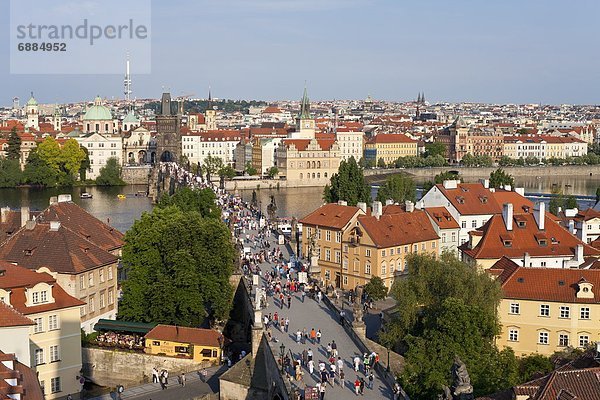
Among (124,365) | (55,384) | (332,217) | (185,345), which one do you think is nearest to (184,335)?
(185,345)

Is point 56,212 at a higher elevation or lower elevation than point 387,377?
higher

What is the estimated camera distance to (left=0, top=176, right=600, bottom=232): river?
68.9m

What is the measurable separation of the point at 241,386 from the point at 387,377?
507cm

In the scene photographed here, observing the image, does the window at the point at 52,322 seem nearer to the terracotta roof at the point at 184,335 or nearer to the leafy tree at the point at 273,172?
the terracotta roof at the point at 184,335

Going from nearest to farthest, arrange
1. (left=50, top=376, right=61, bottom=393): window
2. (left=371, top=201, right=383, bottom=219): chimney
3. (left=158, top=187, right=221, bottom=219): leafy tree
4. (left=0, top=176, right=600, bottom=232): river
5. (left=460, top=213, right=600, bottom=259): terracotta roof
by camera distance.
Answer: (left=50, top=376, right=61, bottom=393): window
(left=460, top=213, right=600, bottom=259): terracotta roof
(left=371, top=201, right=383, bottom=219): chimney
(left=158, top=187, right=221, bottom=219): leafy tree
(left=0, top=176, right=600, bottom=232): river

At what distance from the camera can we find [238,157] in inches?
4648

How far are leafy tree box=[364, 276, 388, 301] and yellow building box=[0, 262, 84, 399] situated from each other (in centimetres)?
1115

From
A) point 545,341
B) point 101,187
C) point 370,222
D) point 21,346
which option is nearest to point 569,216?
point 370,222

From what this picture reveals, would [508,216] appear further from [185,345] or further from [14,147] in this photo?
[14,147]

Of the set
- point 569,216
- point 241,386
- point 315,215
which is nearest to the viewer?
point 241,386

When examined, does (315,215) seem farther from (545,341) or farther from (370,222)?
(545,341)

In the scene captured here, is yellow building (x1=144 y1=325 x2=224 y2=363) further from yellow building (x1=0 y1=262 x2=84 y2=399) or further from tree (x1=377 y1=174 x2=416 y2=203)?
tree (x1=377 y1=174 x2=416 y2=203)

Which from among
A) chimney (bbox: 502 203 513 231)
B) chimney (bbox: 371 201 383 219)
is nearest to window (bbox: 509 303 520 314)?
chimney (bbox: 502 203 513 231)

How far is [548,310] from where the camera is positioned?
2588cm
